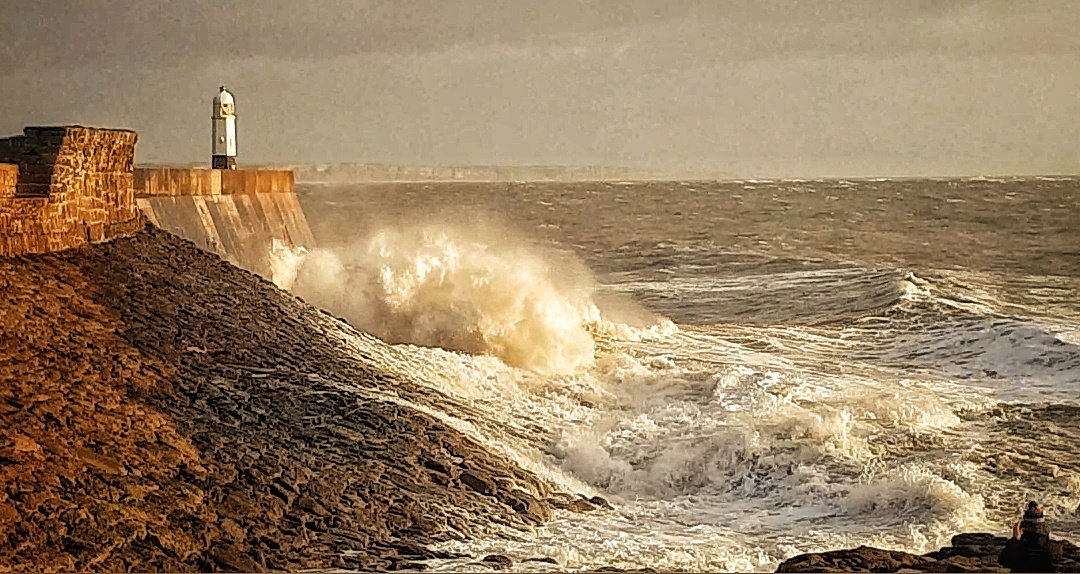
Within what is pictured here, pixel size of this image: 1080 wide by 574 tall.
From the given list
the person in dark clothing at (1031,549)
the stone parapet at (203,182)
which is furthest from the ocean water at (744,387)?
the person in dark clothing at (1031,549)

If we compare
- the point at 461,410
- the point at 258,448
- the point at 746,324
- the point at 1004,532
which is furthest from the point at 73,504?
the point at 746,324

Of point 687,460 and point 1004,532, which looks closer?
point 1004,532

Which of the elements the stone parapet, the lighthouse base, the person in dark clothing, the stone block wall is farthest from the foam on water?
the stone block wall

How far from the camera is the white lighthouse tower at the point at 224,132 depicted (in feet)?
28.9

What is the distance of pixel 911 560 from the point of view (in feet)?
13.1

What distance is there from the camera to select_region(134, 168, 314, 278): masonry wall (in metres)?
7.69

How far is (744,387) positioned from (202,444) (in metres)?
3.53

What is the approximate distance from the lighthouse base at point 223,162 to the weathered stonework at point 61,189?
206 centimetres

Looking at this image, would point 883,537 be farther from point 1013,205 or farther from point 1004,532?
point 1013,205

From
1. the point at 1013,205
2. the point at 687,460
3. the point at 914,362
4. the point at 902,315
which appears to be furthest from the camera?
the point at 1013,205

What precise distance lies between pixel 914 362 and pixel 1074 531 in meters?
4.31

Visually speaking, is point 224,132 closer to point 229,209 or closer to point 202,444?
point 229,209

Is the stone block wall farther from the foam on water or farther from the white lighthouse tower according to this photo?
the white lighthouse tower

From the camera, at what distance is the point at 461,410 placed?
19.2 feet
